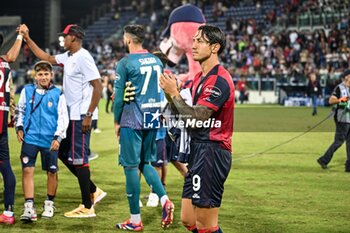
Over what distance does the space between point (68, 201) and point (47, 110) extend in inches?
70.4

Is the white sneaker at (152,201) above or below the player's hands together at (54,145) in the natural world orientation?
below

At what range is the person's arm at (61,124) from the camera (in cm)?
786

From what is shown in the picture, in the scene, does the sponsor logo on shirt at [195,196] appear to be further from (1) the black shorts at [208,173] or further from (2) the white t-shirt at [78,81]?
(2) the white t-shirt at [78,81]

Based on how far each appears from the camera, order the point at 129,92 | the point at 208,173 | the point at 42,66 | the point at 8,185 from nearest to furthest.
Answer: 1. the point at 208,173
2. the point at 129,92
3. the point at 8,185
4. the point at 42,66

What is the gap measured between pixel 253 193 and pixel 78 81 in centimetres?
345

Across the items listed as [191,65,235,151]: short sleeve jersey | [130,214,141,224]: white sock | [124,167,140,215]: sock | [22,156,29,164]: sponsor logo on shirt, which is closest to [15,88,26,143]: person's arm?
[22,156,29,164]: sponsor logo on shirt

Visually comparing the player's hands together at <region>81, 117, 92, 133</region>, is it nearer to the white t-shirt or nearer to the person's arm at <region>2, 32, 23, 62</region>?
the white t-shirt

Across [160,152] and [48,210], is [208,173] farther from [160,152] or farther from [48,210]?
[160,152]

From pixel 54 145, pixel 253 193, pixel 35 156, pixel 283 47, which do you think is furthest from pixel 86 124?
pixel 283 47

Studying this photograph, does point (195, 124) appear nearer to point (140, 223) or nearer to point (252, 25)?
point (140, 223)

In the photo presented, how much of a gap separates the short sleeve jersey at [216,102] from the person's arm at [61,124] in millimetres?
2778

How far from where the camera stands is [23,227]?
7.66 meters

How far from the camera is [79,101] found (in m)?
8.15

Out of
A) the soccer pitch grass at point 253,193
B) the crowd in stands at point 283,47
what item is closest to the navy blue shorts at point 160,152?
the soccer pitch grass at point 253,193
